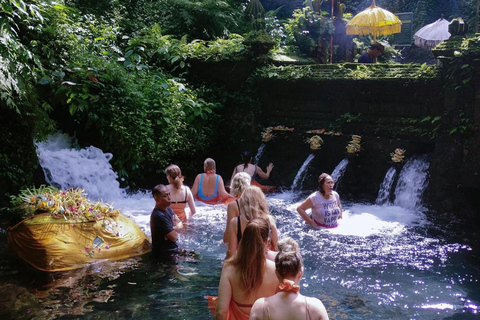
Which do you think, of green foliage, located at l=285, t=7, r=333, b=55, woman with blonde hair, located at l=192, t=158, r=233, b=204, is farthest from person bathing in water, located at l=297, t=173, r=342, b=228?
green foliage, located at l=285, t=7, r=333, b=55

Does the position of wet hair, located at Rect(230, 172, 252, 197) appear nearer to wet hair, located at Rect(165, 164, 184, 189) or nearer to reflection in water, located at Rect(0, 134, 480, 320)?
reflection in water, located at Rect(0, 134, 480, 320)

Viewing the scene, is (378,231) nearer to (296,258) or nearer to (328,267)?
(328,267)

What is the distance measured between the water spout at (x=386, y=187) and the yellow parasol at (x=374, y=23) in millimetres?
5747

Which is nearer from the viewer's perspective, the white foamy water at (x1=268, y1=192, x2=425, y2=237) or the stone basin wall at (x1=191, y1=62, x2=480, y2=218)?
the white foamy water at (x1=268, y1=192, x2=425, y2=237)

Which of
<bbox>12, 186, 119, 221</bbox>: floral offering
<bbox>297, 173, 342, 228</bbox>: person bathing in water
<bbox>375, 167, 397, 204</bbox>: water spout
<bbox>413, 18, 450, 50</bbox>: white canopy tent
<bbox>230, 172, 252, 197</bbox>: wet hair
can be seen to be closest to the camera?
<bbox>230, 172, 252, 197</bbox>: wet hair

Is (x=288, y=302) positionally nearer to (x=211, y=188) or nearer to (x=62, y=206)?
(x=62, y=206)

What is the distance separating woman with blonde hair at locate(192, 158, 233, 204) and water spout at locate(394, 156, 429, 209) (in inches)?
151

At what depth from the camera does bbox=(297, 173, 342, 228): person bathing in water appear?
859 cm

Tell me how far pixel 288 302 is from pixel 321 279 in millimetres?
3782

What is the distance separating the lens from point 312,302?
147 inches

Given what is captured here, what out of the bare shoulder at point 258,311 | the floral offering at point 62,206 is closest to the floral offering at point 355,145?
the floral offering at point 62,206

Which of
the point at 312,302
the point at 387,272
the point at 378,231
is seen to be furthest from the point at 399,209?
the point at 312,302

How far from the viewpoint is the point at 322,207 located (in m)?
8.69

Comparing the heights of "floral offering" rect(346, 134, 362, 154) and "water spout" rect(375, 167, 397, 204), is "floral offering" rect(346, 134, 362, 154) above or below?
above
